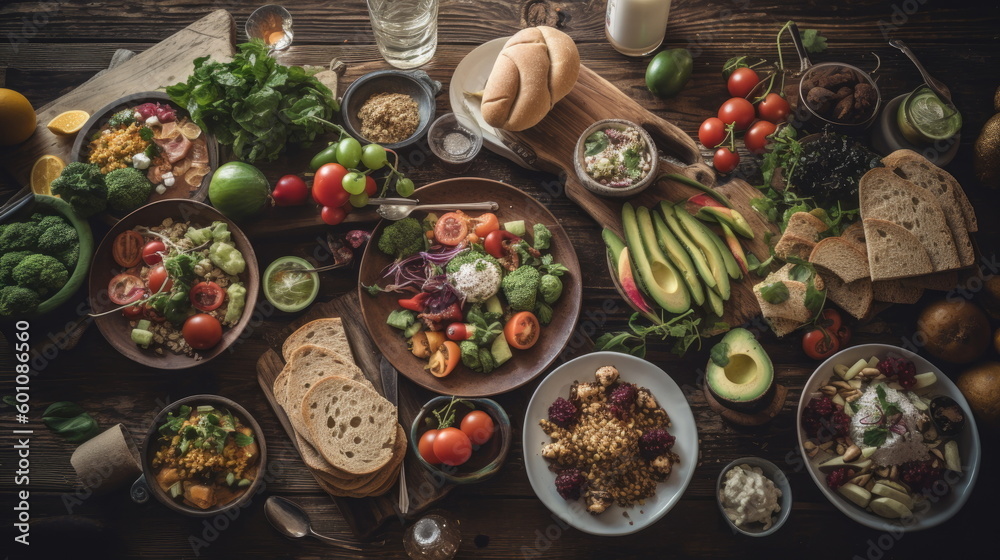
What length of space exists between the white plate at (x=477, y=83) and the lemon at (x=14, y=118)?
2.20 meters

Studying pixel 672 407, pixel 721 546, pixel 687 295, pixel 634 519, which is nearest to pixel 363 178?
pixel 687 295

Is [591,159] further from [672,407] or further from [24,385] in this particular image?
[24,385]

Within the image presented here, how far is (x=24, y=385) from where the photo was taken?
3148 millimetres

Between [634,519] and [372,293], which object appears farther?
[372,293]

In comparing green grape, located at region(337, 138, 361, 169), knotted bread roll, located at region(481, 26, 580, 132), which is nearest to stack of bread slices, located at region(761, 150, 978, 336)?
knotted bread roll, located at region(481, 26, 580, 132)

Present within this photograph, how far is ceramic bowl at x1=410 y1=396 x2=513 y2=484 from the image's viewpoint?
285 cm

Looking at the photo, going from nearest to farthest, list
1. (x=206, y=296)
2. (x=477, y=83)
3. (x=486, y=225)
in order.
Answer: (x=206, y=296) < (x=486, y=225) < (x=477, y=83)

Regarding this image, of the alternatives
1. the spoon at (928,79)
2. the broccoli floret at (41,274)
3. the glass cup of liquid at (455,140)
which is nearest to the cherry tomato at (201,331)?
the broccoli floret at (41,274)

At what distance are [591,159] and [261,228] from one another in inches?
68.1

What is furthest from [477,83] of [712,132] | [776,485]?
[776,485]

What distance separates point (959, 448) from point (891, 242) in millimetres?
1008

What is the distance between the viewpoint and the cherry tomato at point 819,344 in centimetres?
299

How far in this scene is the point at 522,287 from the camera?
9.73 feet

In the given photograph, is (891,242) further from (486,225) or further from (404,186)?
(404,186)
